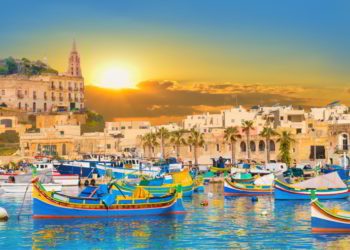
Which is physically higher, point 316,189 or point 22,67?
point 22,67

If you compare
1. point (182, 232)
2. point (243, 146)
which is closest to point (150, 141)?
point (243, 146)

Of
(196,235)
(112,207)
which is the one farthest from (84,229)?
(196,235)

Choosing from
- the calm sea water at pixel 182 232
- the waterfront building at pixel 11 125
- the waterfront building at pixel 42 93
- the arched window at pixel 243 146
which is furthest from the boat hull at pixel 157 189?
the waterfront building at pixel 42 93

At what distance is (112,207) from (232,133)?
5866cm

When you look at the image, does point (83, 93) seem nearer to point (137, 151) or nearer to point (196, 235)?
point (137, 151)

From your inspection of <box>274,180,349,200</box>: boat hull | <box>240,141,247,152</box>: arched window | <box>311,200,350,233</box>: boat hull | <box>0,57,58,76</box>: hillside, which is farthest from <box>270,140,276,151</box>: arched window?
<box>0,57,58,76</box>: hillside

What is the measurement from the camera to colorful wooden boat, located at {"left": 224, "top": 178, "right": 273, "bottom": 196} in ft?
174

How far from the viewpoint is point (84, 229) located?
3334 cm

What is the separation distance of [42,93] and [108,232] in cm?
11173

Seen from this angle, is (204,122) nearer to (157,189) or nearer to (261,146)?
(261,146)

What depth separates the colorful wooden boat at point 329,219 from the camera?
30.0 m

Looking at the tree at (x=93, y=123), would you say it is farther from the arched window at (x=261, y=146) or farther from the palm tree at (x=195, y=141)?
the arched window at (x=261, y=146)

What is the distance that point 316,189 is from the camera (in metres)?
45.8

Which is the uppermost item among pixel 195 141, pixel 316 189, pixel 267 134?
pixel 267 134
